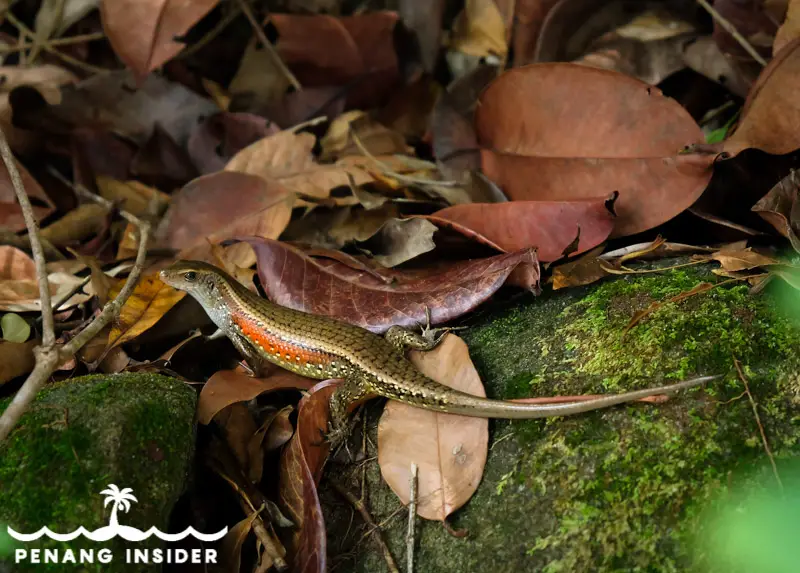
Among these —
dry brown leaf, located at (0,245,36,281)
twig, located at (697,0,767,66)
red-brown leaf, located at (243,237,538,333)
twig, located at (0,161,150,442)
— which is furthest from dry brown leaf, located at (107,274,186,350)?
twig, located at (697,0,767,66)

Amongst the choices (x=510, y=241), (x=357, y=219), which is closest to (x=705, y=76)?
(x=510, y=241)

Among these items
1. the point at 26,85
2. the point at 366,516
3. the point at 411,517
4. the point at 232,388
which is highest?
the point at 26,85

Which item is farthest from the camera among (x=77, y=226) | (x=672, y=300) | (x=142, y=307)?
(x=77, y=226)

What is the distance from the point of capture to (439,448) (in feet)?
7.50

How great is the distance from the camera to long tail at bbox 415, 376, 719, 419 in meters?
2.03

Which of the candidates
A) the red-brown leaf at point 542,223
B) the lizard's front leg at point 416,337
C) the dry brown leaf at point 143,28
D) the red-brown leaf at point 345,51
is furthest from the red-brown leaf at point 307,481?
the red-brown leaf at point 345,51

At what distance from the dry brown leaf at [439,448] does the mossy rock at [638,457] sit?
0.19 feet

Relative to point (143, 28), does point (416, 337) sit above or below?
below

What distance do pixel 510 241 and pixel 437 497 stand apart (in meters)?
1.18

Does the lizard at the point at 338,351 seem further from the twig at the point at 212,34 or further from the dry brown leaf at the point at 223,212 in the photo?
the twig at the point at 212,34

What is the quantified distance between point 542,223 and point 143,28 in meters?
2.74

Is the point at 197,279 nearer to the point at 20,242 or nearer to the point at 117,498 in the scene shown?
the point at 20,242

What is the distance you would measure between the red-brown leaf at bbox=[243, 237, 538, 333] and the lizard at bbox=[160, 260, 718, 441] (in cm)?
6

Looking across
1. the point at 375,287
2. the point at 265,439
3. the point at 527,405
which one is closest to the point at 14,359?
the point at 265,439
